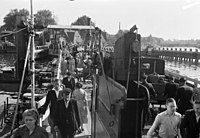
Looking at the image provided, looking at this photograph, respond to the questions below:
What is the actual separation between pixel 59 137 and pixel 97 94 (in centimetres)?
115

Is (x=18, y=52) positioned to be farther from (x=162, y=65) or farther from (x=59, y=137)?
(x=162, y=65)

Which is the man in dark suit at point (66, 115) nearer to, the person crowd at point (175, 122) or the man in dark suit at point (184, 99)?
the person crowd at point (175, 122)

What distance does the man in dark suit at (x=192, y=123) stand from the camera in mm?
3844

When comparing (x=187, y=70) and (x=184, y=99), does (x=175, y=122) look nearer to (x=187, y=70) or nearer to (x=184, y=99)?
(x=184, y=99)

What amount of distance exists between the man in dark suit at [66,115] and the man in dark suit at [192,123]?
2201mm

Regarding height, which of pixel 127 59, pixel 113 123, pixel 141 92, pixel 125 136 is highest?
pixel 127 59

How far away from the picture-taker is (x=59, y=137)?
5.54 meters

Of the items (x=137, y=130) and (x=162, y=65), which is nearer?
(x=137, y=130)

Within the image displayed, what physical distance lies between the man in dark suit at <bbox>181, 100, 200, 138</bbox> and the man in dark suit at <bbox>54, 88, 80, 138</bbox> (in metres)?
2.20

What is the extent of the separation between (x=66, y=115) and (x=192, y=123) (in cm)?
238

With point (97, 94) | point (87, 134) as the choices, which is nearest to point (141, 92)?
point (97, 94)

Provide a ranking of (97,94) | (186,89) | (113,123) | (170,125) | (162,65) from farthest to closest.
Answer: (162,65), (186,89), (97,94), (170,125), (113,123)

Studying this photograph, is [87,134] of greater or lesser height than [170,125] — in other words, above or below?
below

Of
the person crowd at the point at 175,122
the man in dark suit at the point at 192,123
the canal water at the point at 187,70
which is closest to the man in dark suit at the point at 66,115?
the person crowd at the point at 175,122
